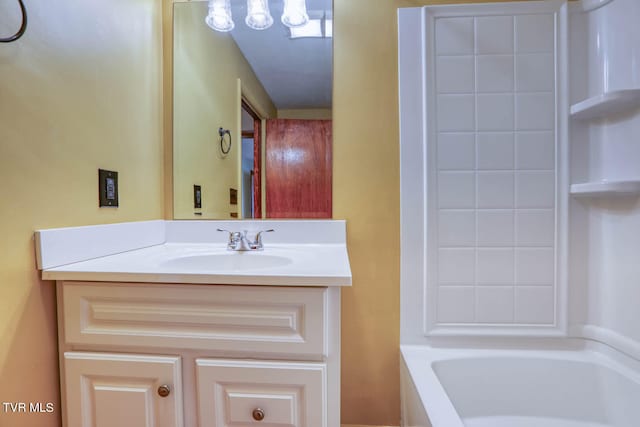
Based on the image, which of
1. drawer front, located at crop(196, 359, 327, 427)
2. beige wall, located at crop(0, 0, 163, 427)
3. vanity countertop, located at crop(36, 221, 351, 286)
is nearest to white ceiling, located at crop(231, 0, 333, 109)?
beige wall, located at crop(0, 0, 163, 427)

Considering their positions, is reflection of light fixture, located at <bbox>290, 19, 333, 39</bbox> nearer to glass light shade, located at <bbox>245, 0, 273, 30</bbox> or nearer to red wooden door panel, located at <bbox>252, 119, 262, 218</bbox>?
glass light shade, located at <bbox>245, 0, 273, 30</bbox>

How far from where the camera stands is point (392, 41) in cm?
126

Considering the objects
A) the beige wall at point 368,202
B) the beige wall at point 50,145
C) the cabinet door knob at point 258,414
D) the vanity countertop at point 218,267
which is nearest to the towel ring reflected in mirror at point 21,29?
the beige wall at point 50,145

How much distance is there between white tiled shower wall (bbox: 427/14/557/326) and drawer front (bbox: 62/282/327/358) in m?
0.71

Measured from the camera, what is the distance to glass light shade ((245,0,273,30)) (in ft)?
4.17

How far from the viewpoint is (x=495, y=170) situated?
4.04 ft

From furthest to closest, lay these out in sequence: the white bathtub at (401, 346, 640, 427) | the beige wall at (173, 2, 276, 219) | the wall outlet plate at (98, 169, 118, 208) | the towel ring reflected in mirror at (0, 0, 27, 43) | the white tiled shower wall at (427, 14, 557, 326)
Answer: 1. the beige wall at (173, 2, 276, 219)
2. the white tiled shower wall at (427, 14, 557, 326)
3. the white bathtub at (401, 346, 640, 427)
4. the wall outlet plate at (98, 169, 118, 208)
5. the towel ring reflected in mirror at (0, 0, 27, 43)

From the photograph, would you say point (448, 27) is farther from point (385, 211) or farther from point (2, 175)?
point (2, 175)

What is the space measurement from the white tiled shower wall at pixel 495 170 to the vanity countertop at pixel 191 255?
19.9 inches

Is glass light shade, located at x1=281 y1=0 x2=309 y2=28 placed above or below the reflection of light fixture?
above

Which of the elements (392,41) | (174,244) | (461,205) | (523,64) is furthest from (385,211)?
(174,244)

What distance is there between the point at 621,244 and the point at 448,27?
1.06 meters

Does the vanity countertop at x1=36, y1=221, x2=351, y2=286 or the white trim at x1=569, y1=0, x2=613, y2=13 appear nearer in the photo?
the vanity countertop at x1=36, y1=221, x2=351, y2=286

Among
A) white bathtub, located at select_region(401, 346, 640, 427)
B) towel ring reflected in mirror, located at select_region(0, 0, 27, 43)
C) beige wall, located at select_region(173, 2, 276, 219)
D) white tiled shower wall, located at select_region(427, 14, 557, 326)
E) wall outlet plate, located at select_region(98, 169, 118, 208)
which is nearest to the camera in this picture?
towel ring reflected in mirror, located at select_region(0, 0, 27, 43)
